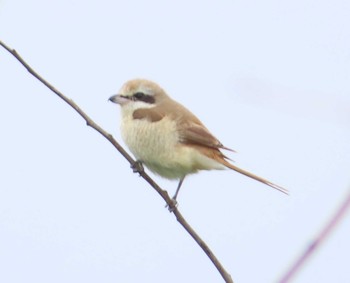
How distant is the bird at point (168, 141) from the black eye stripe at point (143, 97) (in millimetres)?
24

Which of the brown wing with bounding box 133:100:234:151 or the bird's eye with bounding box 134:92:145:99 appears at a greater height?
the bird's eye with bounding box 134:92:145:99

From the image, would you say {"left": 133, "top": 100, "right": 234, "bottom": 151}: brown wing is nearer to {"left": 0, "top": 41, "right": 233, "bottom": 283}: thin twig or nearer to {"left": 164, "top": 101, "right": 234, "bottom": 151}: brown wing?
{"left": 164, "top": 101, "right": 234, "bottom": 151}: brown wing

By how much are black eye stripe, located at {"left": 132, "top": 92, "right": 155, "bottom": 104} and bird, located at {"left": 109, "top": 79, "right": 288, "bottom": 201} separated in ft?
0.08

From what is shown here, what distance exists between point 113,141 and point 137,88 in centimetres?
131

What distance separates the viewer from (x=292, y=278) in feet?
2.30

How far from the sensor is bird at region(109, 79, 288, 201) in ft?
11.1

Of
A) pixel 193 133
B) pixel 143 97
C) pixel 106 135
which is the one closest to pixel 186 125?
pixel 193 133

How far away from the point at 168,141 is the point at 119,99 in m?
0.39

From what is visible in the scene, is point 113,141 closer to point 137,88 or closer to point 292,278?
point 137,88

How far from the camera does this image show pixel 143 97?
11.9 feet

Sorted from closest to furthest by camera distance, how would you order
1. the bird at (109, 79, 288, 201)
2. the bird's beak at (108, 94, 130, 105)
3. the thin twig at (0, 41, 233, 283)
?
the thin twig at (0, 41, 233, 283), the bird at (109, 79, 288, 201), the bird's beak at (108, 94, 130, 105)

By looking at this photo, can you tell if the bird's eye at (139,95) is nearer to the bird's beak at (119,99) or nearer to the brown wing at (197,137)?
the bird's beak at (119,99)

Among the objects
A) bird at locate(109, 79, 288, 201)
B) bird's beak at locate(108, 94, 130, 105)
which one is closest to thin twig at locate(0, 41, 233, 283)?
bird at locate(109, 79, 288, 201)

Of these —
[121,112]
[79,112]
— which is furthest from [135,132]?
[79,112]
